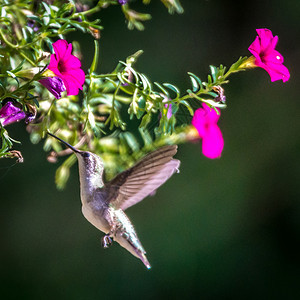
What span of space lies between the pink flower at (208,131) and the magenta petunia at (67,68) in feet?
0.72

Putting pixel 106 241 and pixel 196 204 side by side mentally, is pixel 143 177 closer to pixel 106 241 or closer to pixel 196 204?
pixel 106 241

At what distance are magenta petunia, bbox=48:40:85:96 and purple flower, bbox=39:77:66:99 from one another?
2cm

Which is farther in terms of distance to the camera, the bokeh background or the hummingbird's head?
the bokeh background

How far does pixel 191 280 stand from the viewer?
9.18 feet

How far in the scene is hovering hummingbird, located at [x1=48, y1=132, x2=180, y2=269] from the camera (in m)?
0.90

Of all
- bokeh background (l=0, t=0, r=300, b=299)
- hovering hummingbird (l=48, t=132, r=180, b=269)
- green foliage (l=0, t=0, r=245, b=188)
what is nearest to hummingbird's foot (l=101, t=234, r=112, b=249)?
hovering hummingbird (l=48, t=132, r=180, b=269)

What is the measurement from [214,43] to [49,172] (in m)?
0.98

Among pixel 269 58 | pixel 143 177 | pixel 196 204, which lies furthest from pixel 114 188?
pixel 196 204

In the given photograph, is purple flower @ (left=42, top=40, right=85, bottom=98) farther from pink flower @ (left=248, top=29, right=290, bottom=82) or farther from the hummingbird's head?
pink flower @ (left=248, top=29, right=290, bottom=82)

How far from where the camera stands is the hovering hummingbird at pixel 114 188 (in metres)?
0.90

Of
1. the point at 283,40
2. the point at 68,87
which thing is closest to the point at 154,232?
the point at 283,40

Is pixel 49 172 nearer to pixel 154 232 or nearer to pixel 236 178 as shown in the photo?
pixel 154 232

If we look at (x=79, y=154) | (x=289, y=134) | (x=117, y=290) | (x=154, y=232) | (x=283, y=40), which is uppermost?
(x=79, y=154)

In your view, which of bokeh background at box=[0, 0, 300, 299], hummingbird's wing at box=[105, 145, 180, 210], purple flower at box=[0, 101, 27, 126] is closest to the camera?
hummingbird's wing at box=[105, 145, 180, 210]
